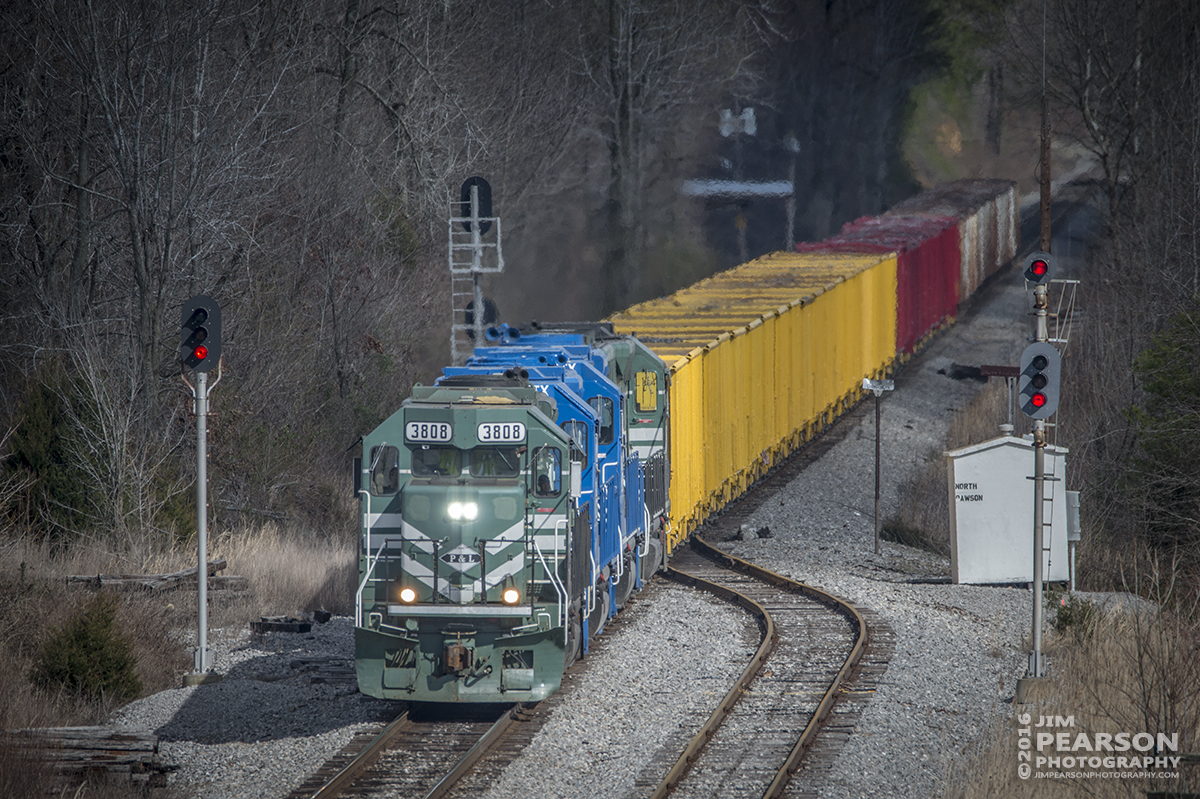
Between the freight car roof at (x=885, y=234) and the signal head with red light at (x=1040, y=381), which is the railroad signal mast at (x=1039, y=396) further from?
the freight car roof at (x=885, y=234)

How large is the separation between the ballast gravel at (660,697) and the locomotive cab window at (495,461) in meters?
2.57

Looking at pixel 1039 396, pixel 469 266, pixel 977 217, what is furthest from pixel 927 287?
pixel 1039 396

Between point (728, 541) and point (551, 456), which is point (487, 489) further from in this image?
point (728, 541)

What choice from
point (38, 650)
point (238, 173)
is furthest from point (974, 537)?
point (238, 173)

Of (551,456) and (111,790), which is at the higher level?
(551,456)

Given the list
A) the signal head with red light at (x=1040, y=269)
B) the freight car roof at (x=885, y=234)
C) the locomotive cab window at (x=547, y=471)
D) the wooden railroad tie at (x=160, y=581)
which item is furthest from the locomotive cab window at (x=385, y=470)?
the freight car roof at (x=885, y=234)

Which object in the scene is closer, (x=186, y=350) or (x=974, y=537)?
(x=186, y=350)

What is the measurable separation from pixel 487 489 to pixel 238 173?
15.2 metres

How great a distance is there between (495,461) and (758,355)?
1300 centimetres

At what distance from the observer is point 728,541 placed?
2345 centimetres

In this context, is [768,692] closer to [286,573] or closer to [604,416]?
[604,416]

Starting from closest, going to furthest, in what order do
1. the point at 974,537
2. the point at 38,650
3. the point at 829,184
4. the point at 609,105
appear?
1. the point at 38,650
2. the point at 974,537
3. the point at 609,105
4. the point at 829,184

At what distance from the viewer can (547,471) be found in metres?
13.0

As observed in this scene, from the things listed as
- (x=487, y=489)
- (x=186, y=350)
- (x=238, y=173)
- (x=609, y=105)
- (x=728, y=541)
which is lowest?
(x=728, y=541)
